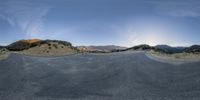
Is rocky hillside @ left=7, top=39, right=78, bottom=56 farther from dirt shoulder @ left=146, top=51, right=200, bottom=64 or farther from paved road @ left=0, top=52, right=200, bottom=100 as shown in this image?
paved road @ left=0, top=52, right=200, bottom=100

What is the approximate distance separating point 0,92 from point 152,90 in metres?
7.99

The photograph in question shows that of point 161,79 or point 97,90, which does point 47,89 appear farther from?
point 161,79

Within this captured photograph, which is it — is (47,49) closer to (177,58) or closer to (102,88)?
(177,58)

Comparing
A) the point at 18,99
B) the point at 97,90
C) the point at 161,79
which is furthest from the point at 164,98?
the point at 18,99

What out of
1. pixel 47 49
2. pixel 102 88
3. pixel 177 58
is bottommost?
pixel 102 88

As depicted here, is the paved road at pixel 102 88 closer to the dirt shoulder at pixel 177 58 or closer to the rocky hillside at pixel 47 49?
the dirt shoulder at pixel 177 58

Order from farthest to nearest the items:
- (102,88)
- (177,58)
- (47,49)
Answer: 1. (47,49)
2. (177,58)
3. (102,88)

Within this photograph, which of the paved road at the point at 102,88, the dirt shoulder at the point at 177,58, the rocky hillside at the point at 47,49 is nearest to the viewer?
the paved road at the point at 102,88

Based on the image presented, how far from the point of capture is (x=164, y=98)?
12.4 metres

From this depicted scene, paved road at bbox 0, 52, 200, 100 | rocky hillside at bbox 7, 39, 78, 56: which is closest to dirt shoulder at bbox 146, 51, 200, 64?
paved road at bbox 0, 52, 200, 100

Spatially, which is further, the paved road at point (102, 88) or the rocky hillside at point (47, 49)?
the rocky hillside at point (47, 49)

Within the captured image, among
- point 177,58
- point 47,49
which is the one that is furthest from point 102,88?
point 47,49

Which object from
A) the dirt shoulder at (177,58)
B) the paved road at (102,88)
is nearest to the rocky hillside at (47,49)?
the dirt shoulder at (177,58)

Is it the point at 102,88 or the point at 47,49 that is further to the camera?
the point at 47,49
